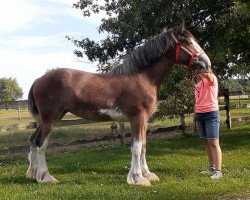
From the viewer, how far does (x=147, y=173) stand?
7746 millimetres

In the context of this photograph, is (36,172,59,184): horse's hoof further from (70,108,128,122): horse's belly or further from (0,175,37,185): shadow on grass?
(70,108,128,122): horse's belly

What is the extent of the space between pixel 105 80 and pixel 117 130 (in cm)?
871

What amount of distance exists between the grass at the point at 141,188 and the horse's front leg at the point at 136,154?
0.75 ft

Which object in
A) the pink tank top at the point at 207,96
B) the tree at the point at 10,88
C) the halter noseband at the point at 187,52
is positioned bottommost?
the pink tank top at the point at 207,96

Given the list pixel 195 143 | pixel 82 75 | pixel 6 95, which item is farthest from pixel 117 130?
pixel 6 95

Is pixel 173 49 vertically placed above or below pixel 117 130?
above

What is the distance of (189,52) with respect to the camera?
24.9ft

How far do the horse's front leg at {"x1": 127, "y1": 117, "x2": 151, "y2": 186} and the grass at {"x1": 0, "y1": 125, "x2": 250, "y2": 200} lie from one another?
0.75 ft

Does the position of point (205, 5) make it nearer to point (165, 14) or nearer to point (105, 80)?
point (165, 14)

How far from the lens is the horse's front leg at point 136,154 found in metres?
7.26

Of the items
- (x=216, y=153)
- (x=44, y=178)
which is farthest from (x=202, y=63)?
(x=44, y=178)

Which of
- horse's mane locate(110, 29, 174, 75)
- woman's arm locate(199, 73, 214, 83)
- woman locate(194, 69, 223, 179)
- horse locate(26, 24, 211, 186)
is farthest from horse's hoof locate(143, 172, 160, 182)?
woman's arm locate(199, 73, 214, 83)

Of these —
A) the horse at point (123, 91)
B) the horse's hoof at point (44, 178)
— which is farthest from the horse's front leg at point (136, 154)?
the horse's hoof at point (44, 178)

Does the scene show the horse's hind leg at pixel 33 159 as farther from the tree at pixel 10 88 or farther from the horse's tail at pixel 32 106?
the tree at pixel 10 88
